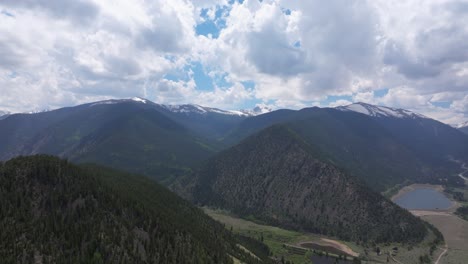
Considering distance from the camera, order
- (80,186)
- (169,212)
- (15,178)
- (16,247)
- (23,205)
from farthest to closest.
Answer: (169,212)
(80,186)
(15,178)
(23,205)
(16,247)

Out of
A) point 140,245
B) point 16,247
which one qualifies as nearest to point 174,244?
point 140,245

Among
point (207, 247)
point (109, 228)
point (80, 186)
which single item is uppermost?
point (80, 186)

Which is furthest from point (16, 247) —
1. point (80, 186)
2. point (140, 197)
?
point (140, 197)

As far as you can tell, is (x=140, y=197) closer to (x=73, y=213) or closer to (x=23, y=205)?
(x=73, y=213)

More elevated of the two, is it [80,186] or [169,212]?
[80,186]

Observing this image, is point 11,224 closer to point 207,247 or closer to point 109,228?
point 109,228

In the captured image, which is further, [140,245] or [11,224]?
[140,245]

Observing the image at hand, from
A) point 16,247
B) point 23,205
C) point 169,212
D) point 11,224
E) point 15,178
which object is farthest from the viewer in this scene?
point 169,212
